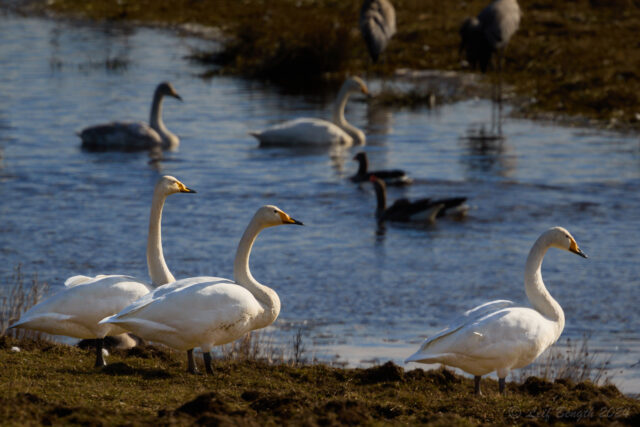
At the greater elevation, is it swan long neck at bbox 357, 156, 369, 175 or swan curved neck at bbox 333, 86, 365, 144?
swan curved neck at bbox 333, 86, 365, 144

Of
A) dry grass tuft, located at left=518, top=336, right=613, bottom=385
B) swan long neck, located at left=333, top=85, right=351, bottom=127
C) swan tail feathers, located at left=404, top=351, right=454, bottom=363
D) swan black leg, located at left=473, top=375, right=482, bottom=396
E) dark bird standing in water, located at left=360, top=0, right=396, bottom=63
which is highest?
dark bird standing in water, located at left=360, top=0, right=396, bottom=63

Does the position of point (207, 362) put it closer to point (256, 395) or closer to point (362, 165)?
point (256, 395)

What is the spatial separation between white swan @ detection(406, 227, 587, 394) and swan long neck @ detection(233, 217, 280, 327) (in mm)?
1221

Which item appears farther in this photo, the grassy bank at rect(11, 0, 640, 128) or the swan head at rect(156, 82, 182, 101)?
the grassy bank at rect(11, 0, 640, 128)

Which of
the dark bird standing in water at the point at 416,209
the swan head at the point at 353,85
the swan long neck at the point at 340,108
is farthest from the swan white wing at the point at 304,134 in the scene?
the dark bird standing in water at the point at 416,209

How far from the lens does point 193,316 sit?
7305 millimetres

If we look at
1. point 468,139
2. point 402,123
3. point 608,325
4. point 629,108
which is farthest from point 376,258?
point 629,108

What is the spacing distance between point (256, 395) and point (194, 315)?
3.12 ft

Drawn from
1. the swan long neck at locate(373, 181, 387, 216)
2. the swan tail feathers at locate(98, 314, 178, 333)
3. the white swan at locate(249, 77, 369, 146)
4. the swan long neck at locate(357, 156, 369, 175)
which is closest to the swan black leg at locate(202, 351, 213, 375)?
the swan tail feathers at locate(98, 314, 178, 333)

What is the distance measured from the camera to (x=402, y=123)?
23.6 metres

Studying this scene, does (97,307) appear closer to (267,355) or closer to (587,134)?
(267,355)

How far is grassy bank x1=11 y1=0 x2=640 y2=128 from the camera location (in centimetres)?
2514

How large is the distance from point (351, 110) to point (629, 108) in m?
6.63

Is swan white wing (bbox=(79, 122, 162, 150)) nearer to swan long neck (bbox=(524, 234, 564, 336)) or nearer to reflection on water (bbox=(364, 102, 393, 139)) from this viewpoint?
reflection on water (bbox=(364, 102, 393, 139))
